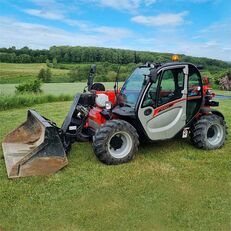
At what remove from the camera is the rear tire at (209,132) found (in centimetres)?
654

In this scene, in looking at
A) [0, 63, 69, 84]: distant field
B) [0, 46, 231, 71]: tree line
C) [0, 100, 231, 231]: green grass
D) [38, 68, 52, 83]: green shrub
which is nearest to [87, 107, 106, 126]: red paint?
[0, 100, 231, 231]: green grass

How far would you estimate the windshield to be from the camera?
614 centimetres

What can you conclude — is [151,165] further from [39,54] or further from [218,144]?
[39,54]

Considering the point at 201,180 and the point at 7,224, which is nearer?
the point at 7,224

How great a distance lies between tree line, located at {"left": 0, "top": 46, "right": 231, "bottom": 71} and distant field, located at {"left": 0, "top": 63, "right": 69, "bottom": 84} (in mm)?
551

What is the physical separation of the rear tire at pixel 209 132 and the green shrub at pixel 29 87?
13.1 meters

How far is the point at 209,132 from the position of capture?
6.86 m

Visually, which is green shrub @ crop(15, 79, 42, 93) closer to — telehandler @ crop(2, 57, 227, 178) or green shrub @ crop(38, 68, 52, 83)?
green shrub @ crop(38, 68, 52, 83)

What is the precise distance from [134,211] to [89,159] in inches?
81.4

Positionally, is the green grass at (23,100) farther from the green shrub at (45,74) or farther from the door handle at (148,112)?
the green shrub at (45,74)

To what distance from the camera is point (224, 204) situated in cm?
441

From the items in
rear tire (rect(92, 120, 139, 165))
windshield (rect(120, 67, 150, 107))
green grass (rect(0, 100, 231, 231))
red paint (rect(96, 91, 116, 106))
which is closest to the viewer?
green grass (rect(0, 100, 231, 231))

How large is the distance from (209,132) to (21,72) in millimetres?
22206

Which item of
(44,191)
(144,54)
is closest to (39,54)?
(144,54)
